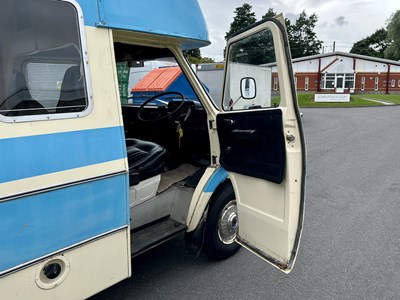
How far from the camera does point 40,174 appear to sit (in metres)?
1.73

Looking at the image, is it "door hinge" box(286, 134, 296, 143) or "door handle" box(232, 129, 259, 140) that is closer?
"door hinge" box(286, 134, 296, 143)

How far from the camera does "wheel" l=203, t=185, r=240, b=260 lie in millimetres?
3061

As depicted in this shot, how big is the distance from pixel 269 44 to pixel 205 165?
140cm


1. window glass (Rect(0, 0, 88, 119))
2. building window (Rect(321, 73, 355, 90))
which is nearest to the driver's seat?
window glass (Rect(0, 0, 88, 119))

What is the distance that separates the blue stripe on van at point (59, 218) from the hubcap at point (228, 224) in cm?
125

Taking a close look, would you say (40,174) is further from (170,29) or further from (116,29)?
(170,29)

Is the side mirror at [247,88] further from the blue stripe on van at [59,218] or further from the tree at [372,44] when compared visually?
the tree at [372,44]

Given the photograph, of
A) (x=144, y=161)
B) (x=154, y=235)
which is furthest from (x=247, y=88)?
(x=154, y=235)

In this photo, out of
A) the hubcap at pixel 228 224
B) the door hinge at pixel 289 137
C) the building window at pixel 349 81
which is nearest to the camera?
the door hinge at pixel 289 137

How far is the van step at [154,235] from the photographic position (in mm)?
2566

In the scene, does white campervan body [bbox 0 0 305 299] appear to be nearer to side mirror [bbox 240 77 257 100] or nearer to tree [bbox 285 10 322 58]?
side mirror [bbox 240 77 257 100]

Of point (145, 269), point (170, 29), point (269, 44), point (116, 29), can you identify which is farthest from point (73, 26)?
point (145, 269)

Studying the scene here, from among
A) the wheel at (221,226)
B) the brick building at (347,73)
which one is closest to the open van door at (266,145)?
the wheel at (221,226)

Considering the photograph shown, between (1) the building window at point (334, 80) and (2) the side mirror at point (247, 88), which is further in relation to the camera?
(1) the building window at point (334, 80)
